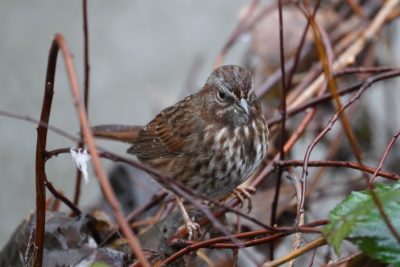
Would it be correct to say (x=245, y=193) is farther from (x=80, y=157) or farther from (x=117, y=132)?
(x=80, y=157)

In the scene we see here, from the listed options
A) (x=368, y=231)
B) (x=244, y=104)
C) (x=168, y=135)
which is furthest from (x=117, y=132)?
(x=368, y=231)

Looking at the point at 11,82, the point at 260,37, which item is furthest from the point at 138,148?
the point at 11,82

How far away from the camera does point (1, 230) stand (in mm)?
5004

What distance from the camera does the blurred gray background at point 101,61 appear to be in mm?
5262

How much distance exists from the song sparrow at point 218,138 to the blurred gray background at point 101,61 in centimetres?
194

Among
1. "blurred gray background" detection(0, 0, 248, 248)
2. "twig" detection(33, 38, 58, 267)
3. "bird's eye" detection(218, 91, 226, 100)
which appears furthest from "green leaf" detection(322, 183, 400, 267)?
"blurred gray background" detection(0, 0, 248, 248)

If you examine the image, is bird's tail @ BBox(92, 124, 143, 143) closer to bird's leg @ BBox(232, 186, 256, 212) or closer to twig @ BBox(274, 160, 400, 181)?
bird's leg @ BBox(232, 186, 256, 212)

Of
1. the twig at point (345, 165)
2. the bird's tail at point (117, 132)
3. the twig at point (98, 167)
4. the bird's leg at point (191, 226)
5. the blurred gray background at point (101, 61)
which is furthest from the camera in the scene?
the blurred gray background at point (101, 61)

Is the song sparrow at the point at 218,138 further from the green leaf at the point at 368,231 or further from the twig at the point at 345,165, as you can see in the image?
the green leaf at the point at 368,231

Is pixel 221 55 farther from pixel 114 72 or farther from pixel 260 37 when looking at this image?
pixel 114 72

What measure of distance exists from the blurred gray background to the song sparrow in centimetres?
194

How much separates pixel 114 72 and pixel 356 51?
86.5 inches

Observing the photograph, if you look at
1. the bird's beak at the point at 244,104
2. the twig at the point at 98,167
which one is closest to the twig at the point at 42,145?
the twig at the point at 98,167

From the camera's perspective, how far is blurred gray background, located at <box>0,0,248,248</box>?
17.3ft
